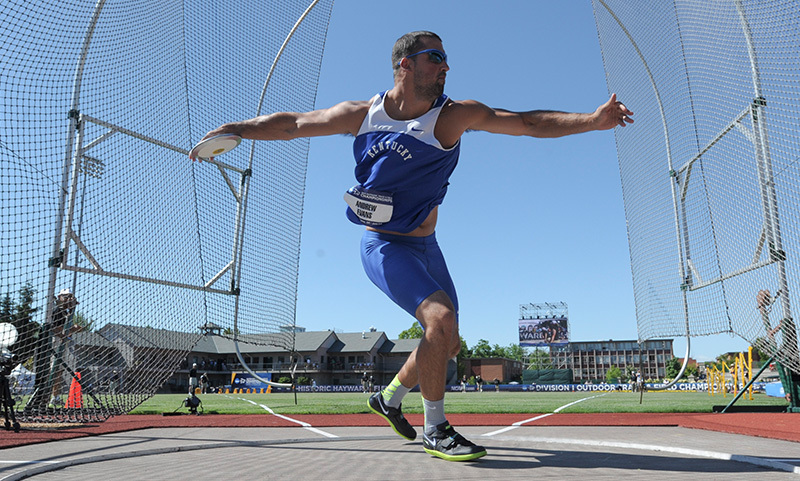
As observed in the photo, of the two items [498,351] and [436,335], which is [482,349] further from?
[436,335]

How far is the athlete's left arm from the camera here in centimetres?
A: 341

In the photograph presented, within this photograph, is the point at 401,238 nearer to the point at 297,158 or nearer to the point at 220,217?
the point at 220,217

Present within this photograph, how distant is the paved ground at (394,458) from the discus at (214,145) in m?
1.95

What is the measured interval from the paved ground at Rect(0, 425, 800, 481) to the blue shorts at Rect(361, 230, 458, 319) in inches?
37.5

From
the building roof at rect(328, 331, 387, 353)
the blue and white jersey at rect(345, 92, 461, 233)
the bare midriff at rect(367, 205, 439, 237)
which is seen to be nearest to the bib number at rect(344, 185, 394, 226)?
the blue and white jersey at rect(345, 92, 461, 233)

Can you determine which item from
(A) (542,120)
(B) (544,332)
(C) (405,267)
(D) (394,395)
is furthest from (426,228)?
(B) (544,332)

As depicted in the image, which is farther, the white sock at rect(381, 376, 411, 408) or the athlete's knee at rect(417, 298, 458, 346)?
the white sock at rect(381, 376, 411, 408)

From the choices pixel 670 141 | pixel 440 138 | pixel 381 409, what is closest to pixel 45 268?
pixel 381 409

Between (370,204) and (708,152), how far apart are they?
6.20 metres

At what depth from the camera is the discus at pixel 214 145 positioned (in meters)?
3.87

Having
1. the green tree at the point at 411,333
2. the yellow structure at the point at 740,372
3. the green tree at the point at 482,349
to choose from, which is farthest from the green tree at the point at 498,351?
the yellow structure at the point at 740,372

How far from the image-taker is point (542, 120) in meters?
3.56

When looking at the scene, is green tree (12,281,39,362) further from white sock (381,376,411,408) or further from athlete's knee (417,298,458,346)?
athlete's knee (417,298,458,346)

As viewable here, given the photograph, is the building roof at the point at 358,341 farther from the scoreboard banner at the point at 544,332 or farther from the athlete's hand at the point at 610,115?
the athlete's hand at the point at 610,115
